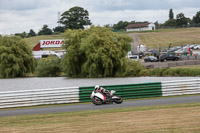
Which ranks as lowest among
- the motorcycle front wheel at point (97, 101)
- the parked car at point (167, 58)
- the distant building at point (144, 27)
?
the motorcycle front wheel at point (97, 101)

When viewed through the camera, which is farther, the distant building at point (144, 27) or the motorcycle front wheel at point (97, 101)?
the distant building at point (144, 27)

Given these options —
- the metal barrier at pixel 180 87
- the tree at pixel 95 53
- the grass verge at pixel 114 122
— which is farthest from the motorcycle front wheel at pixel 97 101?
the tree at pixel 95 53

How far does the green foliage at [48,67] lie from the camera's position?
6431 cm

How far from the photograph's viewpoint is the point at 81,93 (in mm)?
22062

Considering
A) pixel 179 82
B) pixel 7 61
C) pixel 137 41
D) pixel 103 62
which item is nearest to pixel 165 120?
pixel 179 82

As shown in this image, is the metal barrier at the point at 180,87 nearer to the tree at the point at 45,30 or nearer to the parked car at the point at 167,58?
the parked car at the point at 167,58

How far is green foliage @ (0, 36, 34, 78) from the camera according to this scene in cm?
6231

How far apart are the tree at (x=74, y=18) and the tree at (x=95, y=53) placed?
315ft

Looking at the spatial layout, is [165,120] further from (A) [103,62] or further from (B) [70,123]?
(A) [103,62]

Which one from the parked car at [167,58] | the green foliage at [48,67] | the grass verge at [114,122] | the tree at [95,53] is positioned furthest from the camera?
the parked car at [167,58]

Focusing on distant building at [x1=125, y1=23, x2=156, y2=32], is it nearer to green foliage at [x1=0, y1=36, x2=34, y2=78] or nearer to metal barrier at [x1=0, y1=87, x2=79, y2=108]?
green foliage at [x1=0, y1=36, x2=34, y2=78]

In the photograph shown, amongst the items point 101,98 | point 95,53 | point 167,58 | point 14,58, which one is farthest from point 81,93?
point 167,58

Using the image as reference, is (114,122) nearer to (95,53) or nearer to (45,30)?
(95,53)

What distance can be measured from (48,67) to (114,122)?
5262cm
